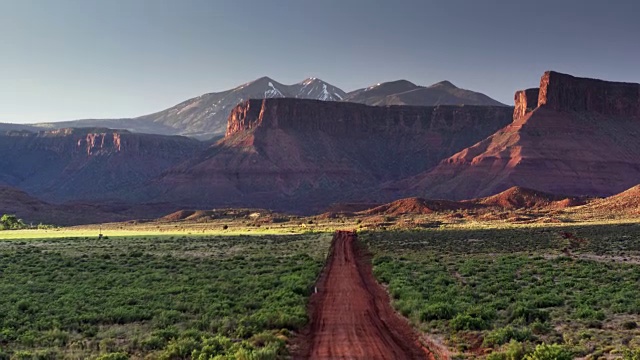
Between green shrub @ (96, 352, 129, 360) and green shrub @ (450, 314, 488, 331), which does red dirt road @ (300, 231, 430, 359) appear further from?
green shrub @ (96, 352, 129, 360)

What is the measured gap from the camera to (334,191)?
171875 millimetres

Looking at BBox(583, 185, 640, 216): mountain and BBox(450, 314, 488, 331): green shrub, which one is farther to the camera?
BBox(583, 185, 640, 216): mountain

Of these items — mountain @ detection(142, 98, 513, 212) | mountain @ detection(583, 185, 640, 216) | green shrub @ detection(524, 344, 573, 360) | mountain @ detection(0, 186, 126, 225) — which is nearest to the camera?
green shrub @ detection(524, 344, 573, 360)

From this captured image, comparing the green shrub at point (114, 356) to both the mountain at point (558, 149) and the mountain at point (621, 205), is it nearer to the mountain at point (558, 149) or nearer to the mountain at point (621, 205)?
the mountain at point (621, 205)

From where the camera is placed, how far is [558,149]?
486 ft

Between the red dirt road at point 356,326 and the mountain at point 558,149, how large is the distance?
405ft

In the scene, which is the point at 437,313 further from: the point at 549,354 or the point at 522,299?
the point at 549,354

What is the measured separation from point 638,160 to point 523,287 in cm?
14310

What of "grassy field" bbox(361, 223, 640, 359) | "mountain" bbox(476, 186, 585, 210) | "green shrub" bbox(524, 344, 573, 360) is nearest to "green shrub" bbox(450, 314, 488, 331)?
"grassy field" bbox(361, 223, 640, 359)

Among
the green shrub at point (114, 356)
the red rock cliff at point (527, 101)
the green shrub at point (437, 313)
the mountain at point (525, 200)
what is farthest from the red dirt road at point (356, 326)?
the red rock cliff at point (527, 101)

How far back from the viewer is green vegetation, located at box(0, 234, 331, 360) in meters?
14.5

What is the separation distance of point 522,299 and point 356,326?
6733 mm

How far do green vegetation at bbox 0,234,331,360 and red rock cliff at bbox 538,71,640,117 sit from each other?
143 m

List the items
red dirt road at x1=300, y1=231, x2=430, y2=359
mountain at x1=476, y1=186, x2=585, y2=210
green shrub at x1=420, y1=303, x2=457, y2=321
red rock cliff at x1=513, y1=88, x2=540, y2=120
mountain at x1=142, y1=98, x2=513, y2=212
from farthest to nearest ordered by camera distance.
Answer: mountain at x1=142, y1=98, x2=513, y2=212 < red rock cliff at x1=513, y1=88, x2=540, y2=120 < mountain at x1=476, y1=186, x2=585, y2=210 < green shrub at x1=420, y1=303, x2=457, y2=321 < red dirt road at x1=300, y1=231, x2=430, y2=359
